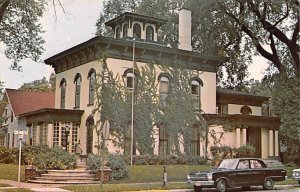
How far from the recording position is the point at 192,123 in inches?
774

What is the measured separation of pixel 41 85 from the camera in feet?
86.8

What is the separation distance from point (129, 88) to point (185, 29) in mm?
3921

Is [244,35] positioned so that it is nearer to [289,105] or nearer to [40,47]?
[289,105]

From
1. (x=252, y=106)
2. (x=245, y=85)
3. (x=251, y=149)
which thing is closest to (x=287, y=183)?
(x=251, y=149)

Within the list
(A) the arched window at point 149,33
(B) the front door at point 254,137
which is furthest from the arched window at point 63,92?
(B) the front door at point 254,137

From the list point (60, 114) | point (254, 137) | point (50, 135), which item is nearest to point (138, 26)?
point (60, 114)

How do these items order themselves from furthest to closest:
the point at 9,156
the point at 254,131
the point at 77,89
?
the point at 254,131 < the point at 77,89 < the point at 9,156

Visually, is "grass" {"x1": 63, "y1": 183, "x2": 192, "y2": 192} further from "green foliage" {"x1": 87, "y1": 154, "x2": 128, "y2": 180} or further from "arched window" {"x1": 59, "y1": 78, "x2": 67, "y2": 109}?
"arched window" {"x1": 59, "y1": 78, "x2": 67, "y2": 109}

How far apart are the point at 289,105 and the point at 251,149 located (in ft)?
6.91

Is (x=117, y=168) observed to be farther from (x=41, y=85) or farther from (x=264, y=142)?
(x=41, y=85)

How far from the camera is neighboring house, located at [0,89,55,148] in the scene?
21983 mm

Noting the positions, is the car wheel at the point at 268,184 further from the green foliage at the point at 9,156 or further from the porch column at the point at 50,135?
the green foliage at the point at 9,156

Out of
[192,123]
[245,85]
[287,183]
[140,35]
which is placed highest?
[140,35]

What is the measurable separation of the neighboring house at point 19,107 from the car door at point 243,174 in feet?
38.1
